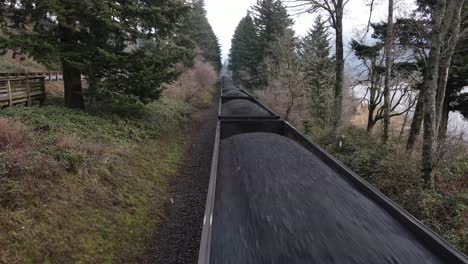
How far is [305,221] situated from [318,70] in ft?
92.0

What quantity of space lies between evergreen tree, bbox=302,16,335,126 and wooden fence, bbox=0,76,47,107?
19375mm

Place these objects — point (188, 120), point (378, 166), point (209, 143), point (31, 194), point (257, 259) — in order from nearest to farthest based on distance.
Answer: point (257, 259)
point (31, 194)
point (378, 166)
point (209, 143)
point (188, 120)

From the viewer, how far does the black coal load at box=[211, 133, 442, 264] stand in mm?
2395

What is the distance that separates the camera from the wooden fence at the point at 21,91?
394 inches

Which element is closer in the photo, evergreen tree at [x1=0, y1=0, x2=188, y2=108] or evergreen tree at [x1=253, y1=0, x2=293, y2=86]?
evergreen tree at [x1=0, y1=0, x2=188, y2=108]

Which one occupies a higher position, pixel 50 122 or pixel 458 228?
pixel 50 122

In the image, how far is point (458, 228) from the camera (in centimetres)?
561

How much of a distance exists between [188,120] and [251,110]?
30.4ft

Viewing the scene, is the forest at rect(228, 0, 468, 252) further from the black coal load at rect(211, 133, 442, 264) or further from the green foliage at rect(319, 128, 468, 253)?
the black coal load at rect(211, 133, 442, 264)

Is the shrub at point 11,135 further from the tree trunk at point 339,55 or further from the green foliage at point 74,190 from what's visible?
the tree trunk at point 339,55

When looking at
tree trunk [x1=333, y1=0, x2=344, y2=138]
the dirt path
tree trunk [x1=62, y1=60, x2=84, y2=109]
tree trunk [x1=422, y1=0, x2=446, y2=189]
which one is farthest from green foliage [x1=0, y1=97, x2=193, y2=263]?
tree trunk [x1=333, y1=0, x2=344, y2=138]

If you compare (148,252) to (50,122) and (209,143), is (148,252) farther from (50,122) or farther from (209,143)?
(209,143)

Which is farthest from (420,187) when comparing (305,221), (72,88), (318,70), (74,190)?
(318,70)

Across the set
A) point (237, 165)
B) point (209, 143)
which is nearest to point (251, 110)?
point (209, 143)
